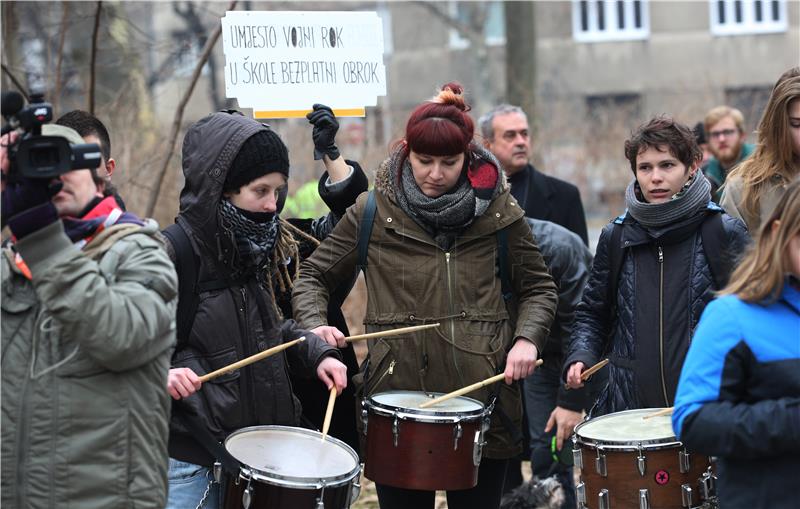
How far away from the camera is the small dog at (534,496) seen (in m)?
6.32

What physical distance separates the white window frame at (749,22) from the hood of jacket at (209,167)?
34312 mm

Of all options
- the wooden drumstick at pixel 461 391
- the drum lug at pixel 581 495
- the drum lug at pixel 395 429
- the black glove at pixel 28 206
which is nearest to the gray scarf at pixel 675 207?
the wooden drumstick at pixel 461 391

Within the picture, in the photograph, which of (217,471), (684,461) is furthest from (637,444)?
(217,471)

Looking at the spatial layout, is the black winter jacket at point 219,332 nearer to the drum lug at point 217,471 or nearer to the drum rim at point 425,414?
the drum lug at point 217,471

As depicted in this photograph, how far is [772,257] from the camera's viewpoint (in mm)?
3438

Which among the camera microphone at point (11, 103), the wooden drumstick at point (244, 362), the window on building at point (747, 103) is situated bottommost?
the wooden drumstick at point (244, 362)

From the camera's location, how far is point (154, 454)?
3.50 meters

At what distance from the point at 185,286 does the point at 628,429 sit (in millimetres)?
1655

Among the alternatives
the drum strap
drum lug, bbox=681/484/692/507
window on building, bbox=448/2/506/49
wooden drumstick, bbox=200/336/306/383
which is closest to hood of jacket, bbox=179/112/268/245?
wooden drumstick, bbox=200/336/306/383

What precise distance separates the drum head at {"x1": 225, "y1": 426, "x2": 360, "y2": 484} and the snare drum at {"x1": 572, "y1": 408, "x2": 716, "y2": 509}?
0.87 meters

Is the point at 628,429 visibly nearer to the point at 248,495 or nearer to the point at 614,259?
the point at 614,259

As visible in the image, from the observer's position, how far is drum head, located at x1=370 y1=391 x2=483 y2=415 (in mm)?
4566

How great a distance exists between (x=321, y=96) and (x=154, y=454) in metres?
2.61

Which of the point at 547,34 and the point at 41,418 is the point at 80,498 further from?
the point at 547,34
